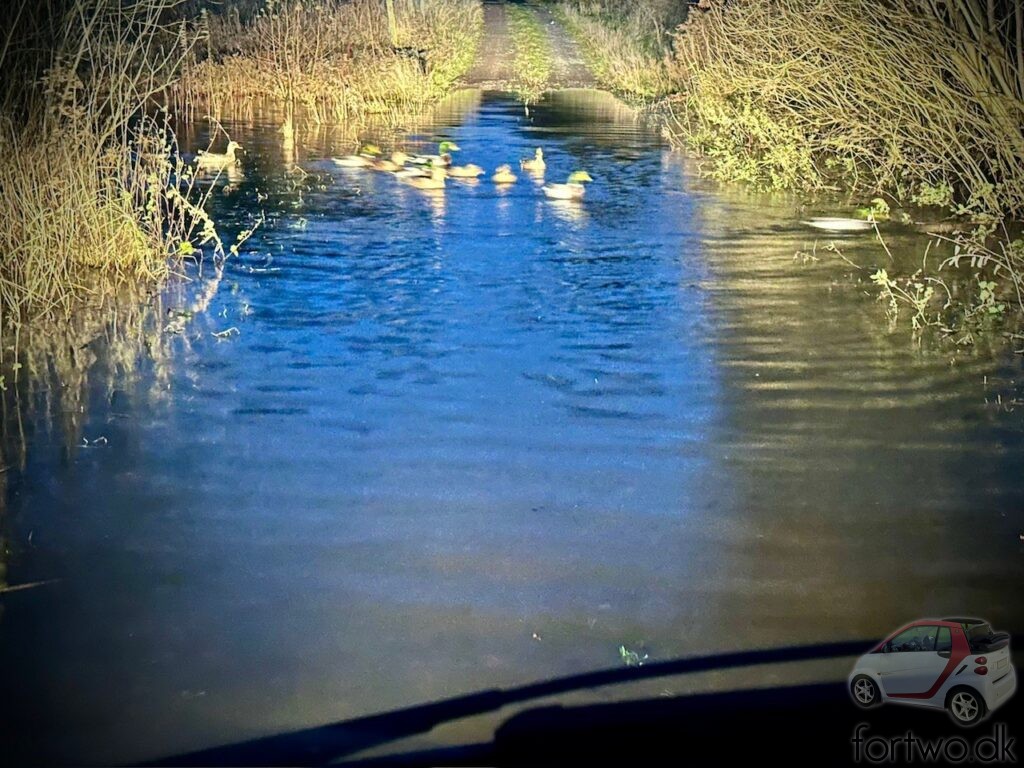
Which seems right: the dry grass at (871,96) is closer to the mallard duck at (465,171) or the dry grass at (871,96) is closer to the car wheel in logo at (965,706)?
the mallard duck at (465,171)

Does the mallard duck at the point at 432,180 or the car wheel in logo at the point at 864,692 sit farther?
the mallard duck at the point at 432,180

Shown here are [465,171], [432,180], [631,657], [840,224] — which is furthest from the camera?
[465,171]

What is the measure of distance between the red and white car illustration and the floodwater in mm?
332

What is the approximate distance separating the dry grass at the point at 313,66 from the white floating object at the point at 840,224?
12.3 metres

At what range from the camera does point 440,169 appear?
17.1m

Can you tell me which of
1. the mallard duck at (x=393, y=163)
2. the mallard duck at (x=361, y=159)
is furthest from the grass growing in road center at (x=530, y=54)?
the mallard duck at (x=393, y=163)

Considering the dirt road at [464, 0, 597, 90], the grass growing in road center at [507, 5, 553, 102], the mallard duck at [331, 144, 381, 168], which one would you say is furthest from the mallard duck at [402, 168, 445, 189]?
the dirt road at [464, 0, 597, 90]

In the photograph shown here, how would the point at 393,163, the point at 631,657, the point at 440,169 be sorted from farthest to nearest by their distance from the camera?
the point at 393,163 → the point at 440,169 → the point at 631,657

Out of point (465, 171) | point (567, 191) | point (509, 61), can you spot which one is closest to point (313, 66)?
point (465, 171)

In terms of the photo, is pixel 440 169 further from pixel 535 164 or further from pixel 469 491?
pixel 469 491

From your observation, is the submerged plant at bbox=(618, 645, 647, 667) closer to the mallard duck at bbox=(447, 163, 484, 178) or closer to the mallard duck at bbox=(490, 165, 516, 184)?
the mallard duck at bbox=(490, 165, 516, 184)

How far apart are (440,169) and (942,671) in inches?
522

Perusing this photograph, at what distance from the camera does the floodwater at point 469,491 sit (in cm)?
502

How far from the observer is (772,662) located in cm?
500
